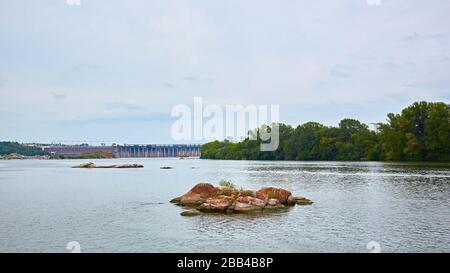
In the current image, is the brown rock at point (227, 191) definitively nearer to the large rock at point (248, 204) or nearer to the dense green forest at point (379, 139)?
the large rock at point (248, 204)

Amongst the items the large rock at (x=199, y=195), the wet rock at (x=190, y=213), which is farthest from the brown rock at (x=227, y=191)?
the wet rock at (x=190, y=213)

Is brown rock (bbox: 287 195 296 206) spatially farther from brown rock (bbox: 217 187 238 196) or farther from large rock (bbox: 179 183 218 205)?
large rock (bbox: 179 183 218 205)

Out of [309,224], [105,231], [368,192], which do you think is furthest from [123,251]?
[368,192]

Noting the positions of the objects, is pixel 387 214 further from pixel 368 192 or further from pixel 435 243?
A: pixel 368 192

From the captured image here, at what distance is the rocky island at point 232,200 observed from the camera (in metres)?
36.1

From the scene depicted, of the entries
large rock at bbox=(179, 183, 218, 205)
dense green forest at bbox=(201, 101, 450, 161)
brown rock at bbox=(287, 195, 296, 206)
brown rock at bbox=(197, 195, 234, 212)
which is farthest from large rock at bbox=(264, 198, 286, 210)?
dense green forest at bbox=(201, 101, 450, 161)

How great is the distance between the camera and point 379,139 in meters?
142

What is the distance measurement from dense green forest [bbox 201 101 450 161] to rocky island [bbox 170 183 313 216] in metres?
88.8

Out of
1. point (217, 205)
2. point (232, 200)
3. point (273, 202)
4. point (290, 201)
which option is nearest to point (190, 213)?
point (217, 205)

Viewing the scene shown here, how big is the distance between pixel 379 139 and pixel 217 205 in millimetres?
116010

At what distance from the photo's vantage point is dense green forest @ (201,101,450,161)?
117312mm

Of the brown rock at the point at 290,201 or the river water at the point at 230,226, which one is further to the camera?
the brown rock at the point at 290,201
